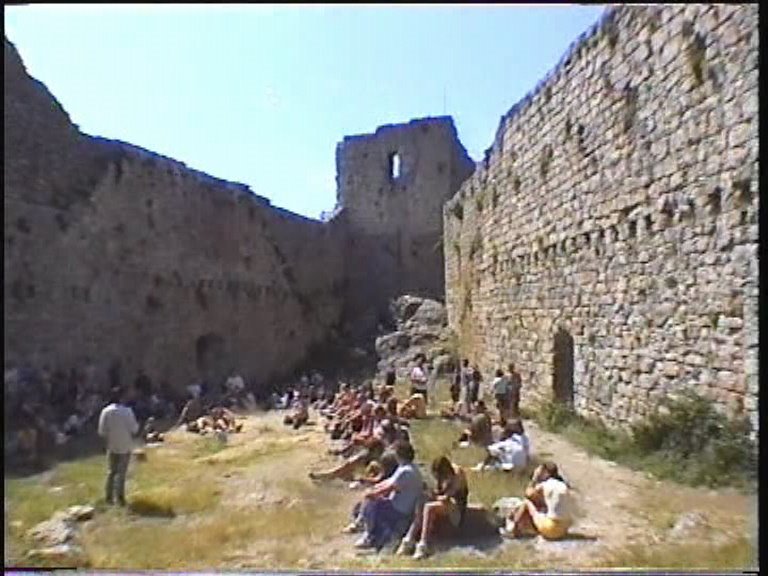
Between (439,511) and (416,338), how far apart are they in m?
6.62

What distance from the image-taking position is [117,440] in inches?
217

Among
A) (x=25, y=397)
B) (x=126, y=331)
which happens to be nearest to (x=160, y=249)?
(x=126, y=331)

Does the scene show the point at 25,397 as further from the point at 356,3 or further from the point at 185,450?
the point at 356,3

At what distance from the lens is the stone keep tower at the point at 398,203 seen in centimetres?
1605

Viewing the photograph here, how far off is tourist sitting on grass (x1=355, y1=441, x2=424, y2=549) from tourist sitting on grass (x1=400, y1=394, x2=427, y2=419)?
1.53 m

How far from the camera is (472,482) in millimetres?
5586

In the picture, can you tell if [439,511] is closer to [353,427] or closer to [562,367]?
[353,427]

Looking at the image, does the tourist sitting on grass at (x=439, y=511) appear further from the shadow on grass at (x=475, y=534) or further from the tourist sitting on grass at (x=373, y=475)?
the tourist sitting on grass at (x=373, y=475)

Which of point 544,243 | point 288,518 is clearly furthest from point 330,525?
point 544,243

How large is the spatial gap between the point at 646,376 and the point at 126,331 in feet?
15.9

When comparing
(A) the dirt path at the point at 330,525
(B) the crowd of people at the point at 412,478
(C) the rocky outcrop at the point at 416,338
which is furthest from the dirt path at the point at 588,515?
(C) the rocky outcrop at the point at 416,338

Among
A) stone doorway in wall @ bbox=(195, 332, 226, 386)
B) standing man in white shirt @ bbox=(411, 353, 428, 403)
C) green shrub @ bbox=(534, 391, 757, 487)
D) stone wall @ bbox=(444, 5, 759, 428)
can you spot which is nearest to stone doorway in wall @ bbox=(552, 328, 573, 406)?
stone wall @ bbox=(444, 5, 759, 428)

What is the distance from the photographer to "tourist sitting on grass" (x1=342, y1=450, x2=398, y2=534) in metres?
5.10

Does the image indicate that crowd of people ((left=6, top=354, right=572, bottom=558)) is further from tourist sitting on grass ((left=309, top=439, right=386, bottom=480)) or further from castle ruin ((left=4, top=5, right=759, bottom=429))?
castle ruin ((left=4, top=5, right=759, bottom=429))
